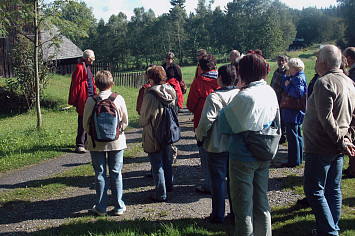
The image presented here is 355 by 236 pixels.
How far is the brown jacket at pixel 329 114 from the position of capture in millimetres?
3352

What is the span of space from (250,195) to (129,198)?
2.38 m

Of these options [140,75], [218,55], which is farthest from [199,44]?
[140,75]

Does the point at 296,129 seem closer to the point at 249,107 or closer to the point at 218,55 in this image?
the point at 249,107

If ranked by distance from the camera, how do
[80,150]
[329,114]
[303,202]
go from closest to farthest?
[329,114] < [303,202] < [80,150]

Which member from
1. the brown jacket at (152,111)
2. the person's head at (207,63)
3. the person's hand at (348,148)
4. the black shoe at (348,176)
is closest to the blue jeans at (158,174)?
the brown jacket at (152,111)

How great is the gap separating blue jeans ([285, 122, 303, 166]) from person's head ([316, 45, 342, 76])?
2636 mm

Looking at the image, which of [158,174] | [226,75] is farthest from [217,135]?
[158,174]

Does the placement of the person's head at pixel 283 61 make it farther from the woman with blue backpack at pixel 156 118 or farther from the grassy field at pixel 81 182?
the woman with blue backpack at pixel 156 118

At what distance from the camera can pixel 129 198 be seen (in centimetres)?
501

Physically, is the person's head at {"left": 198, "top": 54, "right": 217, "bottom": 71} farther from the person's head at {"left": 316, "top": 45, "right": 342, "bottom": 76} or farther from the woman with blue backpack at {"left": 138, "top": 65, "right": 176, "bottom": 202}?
the person's head at {"left": 316, "top": 45, "right": 342, "bottom": 76}

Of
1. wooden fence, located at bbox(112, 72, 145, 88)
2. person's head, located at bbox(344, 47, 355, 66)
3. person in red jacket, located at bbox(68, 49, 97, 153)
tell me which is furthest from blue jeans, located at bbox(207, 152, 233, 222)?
wooden fence, located at bbox(112, 72, 145, 88)

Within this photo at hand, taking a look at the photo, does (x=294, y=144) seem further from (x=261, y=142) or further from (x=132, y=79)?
(x=132, y=79)

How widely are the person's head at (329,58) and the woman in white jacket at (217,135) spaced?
963 millimetres

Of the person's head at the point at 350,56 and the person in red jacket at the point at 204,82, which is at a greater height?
the person's head at the point at 350,56
